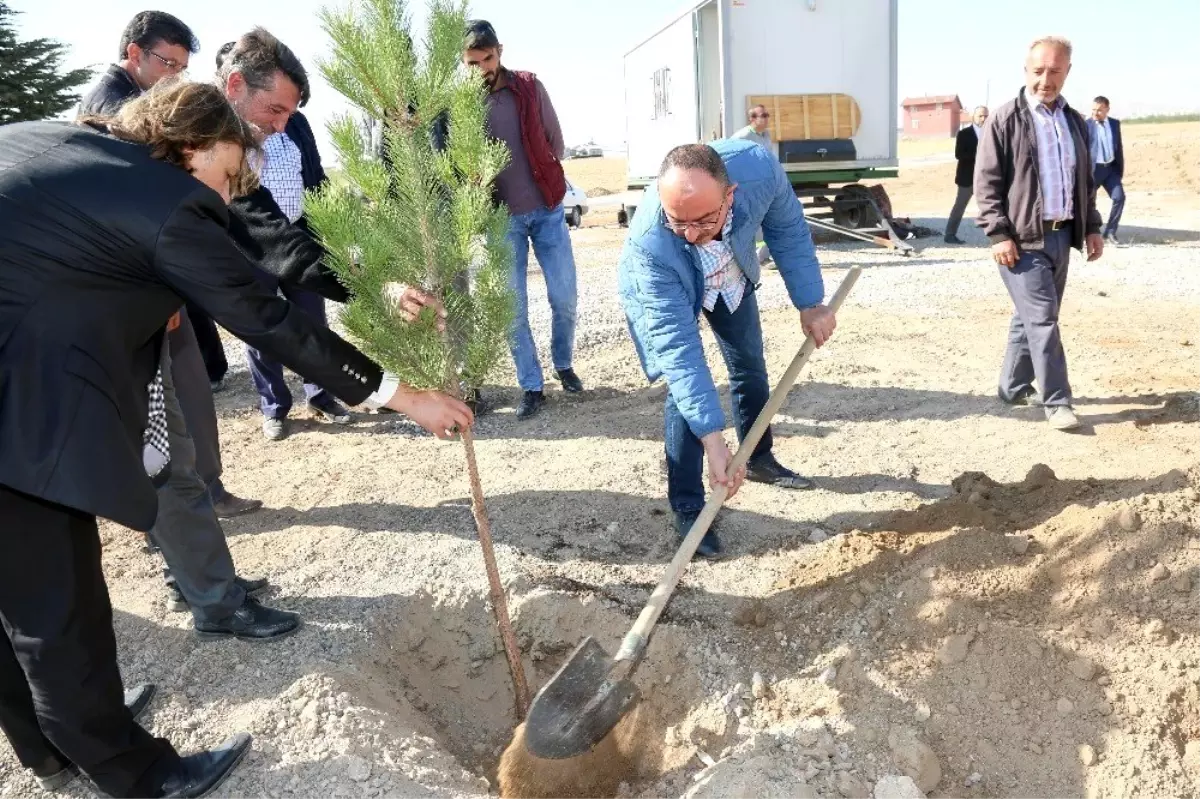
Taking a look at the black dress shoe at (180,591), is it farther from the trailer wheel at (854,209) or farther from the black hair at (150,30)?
the trailer wheel at (854,209)

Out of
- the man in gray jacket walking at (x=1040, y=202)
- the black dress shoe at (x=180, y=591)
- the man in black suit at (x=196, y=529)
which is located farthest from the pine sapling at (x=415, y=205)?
the man in gray jacket walking at (x=1040, y=202)

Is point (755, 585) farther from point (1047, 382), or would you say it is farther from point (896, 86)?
point (896, 86)

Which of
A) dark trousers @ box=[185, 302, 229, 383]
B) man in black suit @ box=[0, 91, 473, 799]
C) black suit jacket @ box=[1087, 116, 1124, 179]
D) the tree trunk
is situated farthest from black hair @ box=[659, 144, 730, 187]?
black suit jacket @ box=[1087, 116, 1124, 179]

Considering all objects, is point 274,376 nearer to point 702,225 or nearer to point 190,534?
point 190,534

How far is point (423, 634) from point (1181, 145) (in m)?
26.2

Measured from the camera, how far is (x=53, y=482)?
1.79 m

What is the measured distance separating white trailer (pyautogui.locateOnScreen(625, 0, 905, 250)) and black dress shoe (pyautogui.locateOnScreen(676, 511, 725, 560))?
7.45 metres

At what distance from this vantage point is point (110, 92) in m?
3.52

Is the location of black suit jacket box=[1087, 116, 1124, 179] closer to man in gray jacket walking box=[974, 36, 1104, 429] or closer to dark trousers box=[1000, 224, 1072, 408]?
man in gray jacket walking box=[974, 36, 1104, 429]

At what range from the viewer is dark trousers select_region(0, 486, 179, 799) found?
1.86 meters

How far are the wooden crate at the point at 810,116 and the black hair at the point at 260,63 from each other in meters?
8.04

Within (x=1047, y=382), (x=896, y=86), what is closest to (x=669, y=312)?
(x=1047, y=382)

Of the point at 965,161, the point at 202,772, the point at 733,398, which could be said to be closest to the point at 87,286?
the point at 202,772

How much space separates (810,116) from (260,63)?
8.63 m
